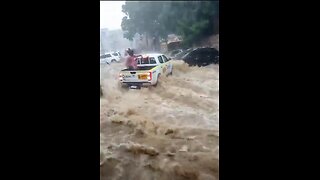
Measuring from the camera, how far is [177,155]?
1808mm

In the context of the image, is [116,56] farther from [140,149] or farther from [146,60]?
[140,149]

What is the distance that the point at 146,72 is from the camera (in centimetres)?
200

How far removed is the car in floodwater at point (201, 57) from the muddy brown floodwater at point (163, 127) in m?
0.04

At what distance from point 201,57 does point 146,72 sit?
0.39m

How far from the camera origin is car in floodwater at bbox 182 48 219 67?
6.36 ft

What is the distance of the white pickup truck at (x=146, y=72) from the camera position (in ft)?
6.48

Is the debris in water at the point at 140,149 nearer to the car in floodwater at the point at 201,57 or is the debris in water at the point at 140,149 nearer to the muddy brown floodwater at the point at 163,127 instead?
the muddy brown floodwater at the point at 163,127

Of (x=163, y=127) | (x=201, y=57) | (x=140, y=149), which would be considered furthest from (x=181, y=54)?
(x=140, y=149)

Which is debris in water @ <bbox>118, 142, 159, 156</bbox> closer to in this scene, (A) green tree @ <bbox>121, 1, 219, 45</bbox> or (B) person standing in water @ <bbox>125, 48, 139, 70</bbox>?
(B) person standing in water @ <bbox>125, 48, 139, 70</bbox>

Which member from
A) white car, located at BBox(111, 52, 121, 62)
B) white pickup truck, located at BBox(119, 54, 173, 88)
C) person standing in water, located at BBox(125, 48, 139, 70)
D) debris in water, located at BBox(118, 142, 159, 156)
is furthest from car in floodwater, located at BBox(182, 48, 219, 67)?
debris in water, located at BBox(118, 142, 159, 156)

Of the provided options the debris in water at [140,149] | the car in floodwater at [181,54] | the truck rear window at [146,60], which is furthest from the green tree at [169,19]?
the debris in water at [140,149]
